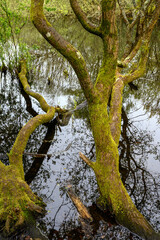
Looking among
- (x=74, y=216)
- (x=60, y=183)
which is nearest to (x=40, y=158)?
(x=60, y=183)

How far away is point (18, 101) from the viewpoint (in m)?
11.5

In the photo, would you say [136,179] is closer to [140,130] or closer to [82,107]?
[140,130]

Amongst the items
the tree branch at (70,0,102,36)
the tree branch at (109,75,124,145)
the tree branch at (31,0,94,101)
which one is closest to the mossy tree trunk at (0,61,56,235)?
the tree branch at (31,0,94,101)

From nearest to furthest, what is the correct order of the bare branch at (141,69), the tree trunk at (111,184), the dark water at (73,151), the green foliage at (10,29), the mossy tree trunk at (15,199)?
the mossy tree trunk at (15,199), the tree trunk at (111,184), the dark water at (73,151), the bare branch at (141,69), the green foliage at (10,29)

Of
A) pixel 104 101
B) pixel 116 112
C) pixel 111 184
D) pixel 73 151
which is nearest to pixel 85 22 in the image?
pixel 104 101

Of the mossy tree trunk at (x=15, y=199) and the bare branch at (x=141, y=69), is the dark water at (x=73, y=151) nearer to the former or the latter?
the mossy tree trunk at (x=15, y=199)

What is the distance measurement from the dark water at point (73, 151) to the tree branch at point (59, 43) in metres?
2.67

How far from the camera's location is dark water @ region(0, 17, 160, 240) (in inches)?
184

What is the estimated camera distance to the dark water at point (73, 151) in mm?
4664

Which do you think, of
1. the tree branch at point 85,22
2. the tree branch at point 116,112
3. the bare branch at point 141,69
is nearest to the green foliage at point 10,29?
Result: the bare branch at point 141,69

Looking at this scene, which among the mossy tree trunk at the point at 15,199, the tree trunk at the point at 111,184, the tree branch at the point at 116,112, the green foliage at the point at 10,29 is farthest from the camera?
the green foliage at the point at 10,29

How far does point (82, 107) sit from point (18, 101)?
3517 millimetres

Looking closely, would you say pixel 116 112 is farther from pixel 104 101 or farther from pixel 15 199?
pixel 15 199

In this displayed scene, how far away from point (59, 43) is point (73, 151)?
162 inches
